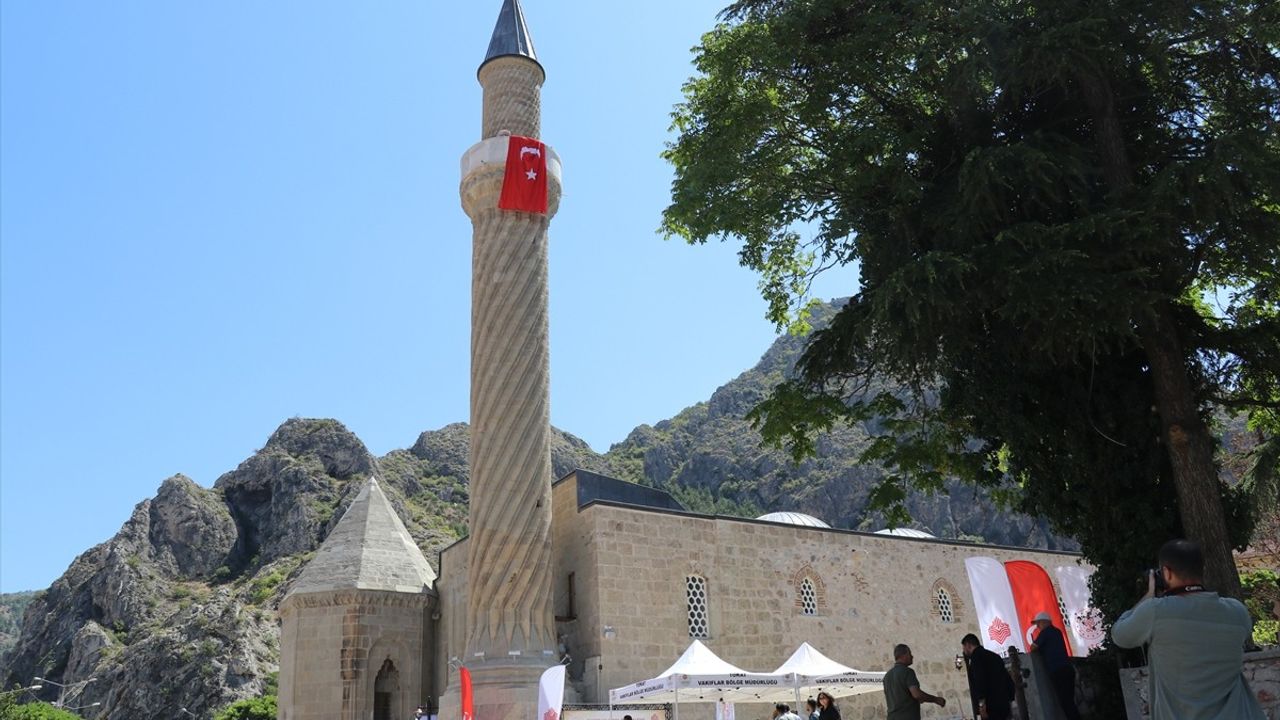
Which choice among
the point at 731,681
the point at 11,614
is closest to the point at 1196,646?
the point at 731,681

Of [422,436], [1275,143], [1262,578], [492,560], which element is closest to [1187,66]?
[1275,143]

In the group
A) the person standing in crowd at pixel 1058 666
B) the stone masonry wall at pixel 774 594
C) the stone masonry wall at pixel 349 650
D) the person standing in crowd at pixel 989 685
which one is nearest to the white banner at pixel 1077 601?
the person standing in crowd at pixel 1058 666

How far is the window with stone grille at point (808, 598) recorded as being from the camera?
20.8 m

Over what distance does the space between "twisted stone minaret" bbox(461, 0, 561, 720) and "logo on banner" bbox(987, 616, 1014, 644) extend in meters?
8.17

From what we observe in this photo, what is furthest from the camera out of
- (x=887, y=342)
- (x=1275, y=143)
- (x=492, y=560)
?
(x=492, y=560)

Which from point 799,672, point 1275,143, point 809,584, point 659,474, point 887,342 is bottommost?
point 799,672

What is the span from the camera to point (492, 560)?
55.4 ft

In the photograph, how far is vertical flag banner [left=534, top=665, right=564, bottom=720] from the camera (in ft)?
44.3

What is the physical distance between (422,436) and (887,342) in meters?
70.0

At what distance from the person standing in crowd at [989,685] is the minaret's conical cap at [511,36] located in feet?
55.0

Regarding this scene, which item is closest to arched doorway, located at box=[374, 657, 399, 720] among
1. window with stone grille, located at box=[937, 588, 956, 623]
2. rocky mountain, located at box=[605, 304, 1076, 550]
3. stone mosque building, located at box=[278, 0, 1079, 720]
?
stone mosque building, located at box=[278, 0, 1079, 720]

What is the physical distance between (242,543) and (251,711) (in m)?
24.9

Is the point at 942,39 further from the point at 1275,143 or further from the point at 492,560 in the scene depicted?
the point at 492,560

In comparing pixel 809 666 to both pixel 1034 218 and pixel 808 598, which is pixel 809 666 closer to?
pixel 808 598
